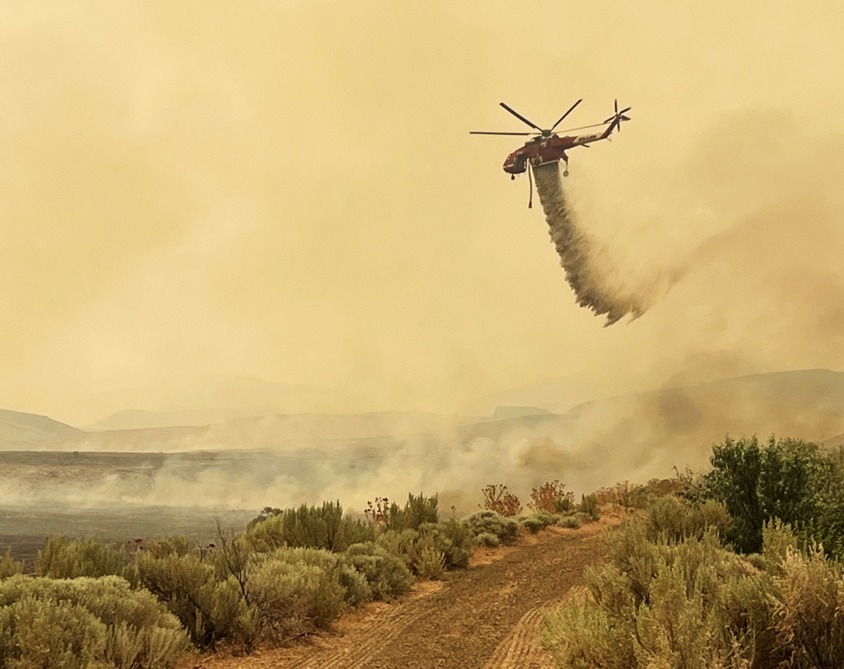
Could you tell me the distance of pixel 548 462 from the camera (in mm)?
68188

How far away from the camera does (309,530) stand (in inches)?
505

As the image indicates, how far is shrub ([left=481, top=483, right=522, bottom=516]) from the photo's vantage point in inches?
929

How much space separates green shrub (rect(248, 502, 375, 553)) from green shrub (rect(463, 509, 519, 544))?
16.5ft

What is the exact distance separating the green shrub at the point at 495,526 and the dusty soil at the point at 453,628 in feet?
11.8

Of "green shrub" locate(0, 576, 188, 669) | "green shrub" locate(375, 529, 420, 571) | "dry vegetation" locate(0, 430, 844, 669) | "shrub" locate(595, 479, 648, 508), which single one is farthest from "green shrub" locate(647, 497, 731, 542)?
"shrub" locate(595, 479, 648, 508)

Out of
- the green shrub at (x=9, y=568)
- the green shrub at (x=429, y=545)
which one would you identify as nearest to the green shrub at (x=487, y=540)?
the green shrub at (x=429, y=545)

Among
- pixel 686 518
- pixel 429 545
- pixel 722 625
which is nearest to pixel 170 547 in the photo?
pixel 429 545

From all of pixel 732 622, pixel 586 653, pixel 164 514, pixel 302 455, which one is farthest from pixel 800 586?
pixel 302 455

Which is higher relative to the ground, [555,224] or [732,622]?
[555,224]

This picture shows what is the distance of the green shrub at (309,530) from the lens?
12.5m

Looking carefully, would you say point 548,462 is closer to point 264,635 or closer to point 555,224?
point 555,224

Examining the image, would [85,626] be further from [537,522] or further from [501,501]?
[501,501]

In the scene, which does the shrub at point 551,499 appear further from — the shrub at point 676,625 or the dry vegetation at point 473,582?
the shrub at point 676,625

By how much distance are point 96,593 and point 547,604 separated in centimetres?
664
